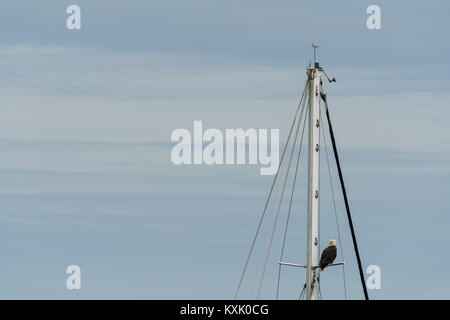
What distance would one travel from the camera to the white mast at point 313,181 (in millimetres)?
97625

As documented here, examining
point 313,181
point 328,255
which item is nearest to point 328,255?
point 328,255

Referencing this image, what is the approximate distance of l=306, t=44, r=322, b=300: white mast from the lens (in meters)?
97.6

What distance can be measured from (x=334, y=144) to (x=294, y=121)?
372cm

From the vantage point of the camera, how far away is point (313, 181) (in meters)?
99.4

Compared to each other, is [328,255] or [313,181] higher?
[313,181]

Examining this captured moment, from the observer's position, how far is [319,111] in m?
102

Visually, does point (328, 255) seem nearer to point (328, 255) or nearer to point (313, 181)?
point (328, 255)
